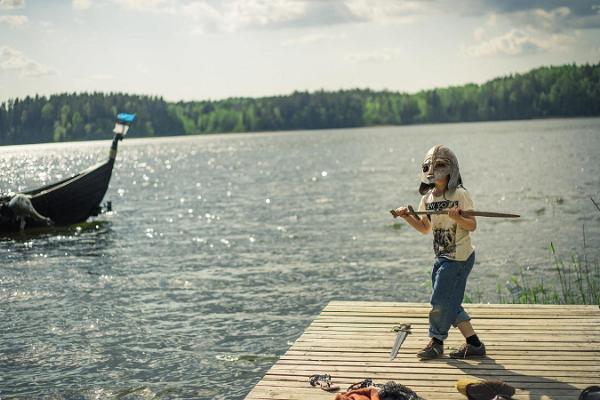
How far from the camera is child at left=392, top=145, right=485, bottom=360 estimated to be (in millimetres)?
6422

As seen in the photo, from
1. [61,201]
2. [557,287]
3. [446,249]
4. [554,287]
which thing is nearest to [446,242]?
[446,249]

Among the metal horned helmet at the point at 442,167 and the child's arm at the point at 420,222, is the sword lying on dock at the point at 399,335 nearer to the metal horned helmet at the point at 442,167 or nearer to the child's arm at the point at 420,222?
the child's arm at the point at 420,222

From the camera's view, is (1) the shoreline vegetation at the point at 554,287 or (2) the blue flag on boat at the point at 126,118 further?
(2) the blue flag on boat at the point at 126,118

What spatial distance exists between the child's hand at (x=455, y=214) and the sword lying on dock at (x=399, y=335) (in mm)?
1379

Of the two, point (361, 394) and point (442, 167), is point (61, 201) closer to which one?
point (442, 167)

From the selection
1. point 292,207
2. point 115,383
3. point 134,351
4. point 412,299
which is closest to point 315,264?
point 412,299

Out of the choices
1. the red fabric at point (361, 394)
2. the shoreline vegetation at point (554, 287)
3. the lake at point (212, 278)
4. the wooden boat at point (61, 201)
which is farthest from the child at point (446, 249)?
the wooden boat at point (61, 201)

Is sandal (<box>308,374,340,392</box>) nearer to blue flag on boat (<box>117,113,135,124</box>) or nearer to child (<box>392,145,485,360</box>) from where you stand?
child (<box>392,145,485,360</box>)

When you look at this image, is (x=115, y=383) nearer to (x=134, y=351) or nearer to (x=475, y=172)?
(x=134, y=351)

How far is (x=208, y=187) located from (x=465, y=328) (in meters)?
49.6

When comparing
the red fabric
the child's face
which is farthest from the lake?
the child's face

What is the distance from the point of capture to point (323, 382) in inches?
232

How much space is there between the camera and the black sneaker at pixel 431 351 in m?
6.50

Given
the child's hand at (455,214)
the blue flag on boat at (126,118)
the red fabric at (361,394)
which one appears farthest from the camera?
the blue flag on boat at (126,118)
